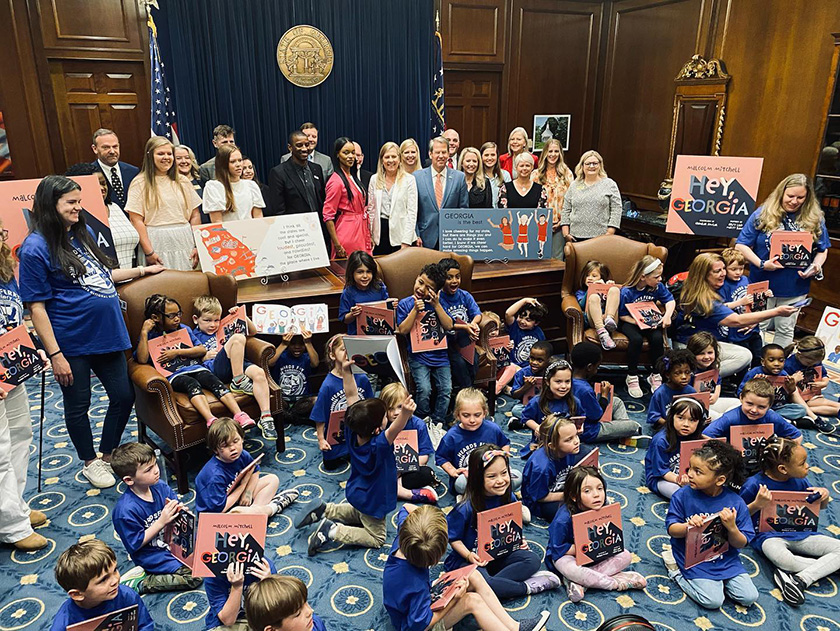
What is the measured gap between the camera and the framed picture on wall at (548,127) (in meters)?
8.77

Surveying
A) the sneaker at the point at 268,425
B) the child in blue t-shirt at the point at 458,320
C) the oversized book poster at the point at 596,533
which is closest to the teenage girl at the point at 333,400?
the sneaker at the point at 268,425

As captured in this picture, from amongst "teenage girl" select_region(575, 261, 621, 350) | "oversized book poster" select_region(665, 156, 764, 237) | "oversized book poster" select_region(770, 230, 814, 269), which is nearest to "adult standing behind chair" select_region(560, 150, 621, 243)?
"oversized book poster" select_region(665, 156, 764, 237)

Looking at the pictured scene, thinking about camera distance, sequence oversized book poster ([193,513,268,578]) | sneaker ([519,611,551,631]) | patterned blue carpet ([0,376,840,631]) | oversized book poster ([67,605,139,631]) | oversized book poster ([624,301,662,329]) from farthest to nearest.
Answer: oversized book poster ([624,301,662,329]) → patterned blue carpet ([0,376,840,631]) → sneaker ([519,611,551,631]) → oversized book poster ([193,513,268,578]) → oversized book poster ([67,605,139,631])

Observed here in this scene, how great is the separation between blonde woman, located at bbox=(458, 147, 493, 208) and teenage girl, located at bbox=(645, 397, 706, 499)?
2.63 m

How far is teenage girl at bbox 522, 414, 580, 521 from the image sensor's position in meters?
3.29

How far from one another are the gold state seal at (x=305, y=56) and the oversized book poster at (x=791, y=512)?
6084 millimetres

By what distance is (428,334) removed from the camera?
4250 mm

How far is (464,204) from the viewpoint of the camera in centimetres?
544

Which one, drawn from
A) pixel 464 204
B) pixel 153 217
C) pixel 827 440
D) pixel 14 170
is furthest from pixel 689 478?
pixel 14 170

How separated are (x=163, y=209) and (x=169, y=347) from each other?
126 cm

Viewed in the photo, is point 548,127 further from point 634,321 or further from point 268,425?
point 268,425

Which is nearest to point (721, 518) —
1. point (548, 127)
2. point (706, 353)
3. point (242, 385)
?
point (706, 353)

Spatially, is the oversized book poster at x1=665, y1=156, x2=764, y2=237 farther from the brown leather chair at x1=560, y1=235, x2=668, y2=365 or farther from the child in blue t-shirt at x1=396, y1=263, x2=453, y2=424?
the child in blue t-shirt at x1=396, y1=263, x2=453, y2=424

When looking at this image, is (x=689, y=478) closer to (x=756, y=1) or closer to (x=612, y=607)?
(x=612, y=607)
